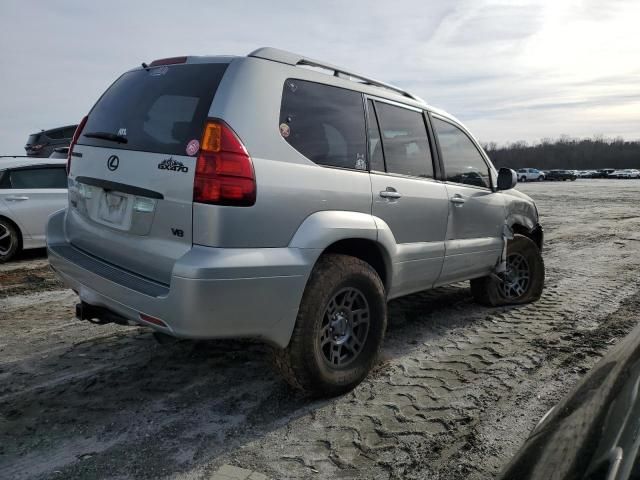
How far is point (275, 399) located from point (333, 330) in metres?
0.56

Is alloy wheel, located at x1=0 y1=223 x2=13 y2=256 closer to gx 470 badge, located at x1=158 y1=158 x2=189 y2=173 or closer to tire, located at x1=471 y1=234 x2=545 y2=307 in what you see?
gx 470 badge, located at x1=158 y1=158 x2=189 y2=173

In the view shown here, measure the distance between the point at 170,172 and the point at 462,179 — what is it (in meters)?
2.72

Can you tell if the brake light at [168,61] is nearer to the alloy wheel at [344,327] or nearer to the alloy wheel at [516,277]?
the alloy wheel at [344,327]

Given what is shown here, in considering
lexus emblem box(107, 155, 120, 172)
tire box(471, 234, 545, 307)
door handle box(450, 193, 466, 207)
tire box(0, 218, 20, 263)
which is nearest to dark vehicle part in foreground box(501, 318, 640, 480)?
door handle box(450, 193, 466, 207)

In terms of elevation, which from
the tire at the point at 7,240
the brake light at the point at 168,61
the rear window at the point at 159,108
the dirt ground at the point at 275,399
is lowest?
the dirt ground at the point at 275,399

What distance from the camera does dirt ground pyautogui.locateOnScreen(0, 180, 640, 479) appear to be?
2.59 metres

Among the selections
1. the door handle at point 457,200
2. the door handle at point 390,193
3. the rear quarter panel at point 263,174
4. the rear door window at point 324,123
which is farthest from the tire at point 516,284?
the rear quarter panel at point 263,174

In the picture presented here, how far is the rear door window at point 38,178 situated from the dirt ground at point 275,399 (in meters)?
3.39

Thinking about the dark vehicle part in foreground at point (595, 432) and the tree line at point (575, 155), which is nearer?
the dark vehicle part in foreground at point (595, 432)

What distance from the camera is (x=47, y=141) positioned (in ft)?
50.2

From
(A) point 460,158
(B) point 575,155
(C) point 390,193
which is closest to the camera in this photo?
(C) point 390,193

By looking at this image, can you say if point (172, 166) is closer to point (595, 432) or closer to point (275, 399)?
point (275, 399)

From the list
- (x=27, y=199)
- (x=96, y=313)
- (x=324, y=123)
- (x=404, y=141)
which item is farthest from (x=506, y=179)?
(x=27, y=199)

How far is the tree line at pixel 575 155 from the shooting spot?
311 ft
